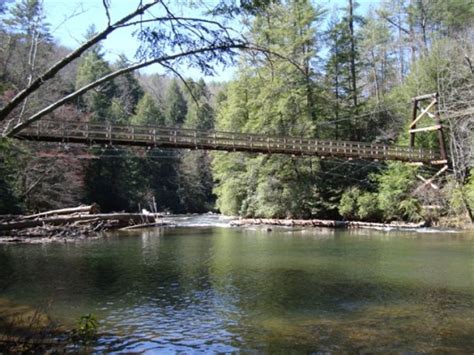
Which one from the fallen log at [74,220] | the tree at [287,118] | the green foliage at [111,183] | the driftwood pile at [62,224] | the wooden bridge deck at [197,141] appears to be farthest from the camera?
the green foliage at [111,183]

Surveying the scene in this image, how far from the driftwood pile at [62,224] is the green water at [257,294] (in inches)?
140

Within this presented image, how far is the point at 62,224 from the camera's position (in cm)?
1998

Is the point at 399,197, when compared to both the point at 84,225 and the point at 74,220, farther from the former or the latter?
the point at 74,220

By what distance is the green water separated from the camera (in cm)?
586

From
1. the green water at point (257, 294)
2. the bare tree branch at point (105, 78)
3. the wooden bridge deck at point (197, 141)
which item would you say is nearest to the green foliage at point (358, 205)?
the wooden bridge deck at point (197, 141)

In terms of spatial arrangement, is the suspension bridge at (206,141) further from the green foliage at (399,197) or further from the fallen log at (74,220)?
the fallen log at (74,220)

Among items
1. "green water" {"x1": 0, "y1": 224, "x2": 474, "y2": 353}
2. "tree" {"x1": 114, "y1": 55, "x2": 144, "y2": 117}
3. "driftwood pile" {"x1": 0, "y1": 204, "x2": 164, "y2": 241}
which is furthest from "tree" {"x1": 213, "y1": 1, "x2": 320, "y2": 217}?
"tree" {"x1": 114, "y1": 55, "x2": 144, "y2": 117}

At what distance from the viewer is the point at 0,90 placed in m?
5.36

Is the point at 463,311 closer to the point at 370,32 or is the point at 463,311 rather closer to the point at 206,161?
the point at 370,32

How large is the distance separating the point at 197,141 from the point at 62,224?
6695 millimetres

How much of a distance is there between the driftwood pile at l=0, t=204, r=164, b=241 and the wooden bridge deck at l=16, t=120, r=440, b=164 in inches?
144

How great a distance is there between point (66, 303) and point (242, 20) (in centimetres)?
525

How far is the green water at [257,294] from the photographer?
5.86 meters

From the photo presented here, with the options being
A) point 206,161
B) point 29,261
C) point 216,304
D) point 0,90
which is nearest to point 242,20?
point 0,90
